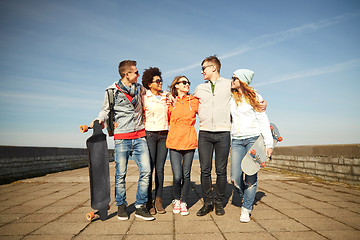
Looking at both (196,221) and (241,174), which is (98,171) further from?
(241,174)

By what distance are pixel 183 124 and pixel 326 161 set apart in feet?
17.0

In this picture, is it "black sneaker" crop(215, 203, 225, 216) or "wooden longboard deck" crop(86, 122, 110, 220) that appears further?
"black sneaker" crop(215, 203, 225, 216)

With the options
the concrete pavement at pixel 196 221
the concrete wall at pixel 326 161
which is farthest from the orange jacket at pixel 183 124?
the concrete wall at pixel 326 161

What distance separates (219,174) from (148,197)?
3.61ft

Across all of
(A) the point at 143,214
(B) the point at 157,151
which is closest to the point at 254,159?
(B) the point at 157,151

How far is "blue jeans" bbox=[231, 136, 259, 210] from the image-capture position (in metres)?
3.06

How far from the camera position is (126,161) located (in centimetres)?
315

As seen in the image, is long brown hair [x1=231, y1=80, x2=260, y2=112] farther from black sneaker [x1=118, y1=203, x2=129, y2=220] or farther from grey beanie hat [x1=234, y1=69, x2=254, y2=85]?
black sneaker [x1=118, y1=203, x2=129, y2=220]

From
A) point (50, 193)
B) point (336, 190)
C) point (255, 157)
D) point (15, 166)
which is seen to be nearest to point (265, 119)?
point (255, 157)

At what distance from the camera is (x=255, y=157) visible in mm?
2988

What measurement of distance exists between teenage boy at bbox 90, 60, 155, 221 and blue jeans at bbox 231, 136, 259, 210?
1.19m

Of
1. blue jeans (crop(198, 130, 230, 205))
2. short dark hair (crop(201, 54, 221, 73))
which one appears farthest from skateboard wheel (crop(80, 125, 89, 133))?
short dark hair (crop(201, 54, 221, 73))

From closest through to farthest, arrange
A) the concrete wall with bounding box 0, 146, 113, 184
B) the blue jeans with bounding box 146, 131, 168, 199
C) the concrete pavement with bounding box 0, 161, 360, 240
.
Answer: the concrete pavement with bounding box 0, 161, 360, 240
the blue jeans with bounding box 146, 131, 168, 199
the concrete wall with bounding box 0, 146, 113, 184

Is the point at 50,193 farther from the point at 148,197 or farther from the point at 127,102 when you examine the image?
the point at 127,102
